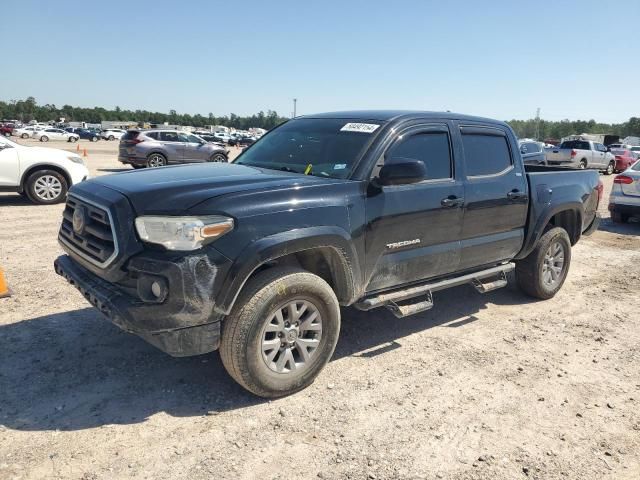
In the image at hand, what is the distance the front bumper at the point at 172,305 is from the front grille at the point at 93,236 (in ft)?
0.86

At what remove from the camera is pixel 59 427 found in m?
3.14

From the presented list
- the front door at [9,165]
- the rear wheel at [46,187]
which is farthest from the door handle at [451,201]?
the front door at [9,165]

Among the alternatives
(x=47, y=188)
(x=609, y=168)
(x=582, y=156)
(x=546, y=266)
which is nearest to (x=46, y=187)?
(x=47, y=188)

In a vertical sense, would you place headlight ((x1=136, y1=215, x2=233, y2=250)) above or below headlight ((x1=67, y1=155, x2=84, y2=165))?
below

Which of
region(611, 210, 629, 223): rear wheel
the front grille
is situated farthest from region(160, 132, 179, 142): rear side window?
the front grille

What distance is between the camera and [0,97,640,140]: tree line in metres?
107

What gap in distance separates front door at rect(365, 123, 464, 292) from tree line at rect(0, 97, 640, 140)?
83544mm

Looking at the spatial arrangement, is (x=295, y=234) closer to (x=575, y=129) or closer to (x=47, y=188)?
(x=47, y=188)

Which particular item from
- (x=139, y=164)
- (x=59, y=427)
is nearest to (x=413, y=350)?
(x=59, y=427)

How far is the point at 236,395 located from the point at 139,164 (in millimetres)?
16606

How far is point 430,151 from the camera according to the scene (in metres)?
4.48

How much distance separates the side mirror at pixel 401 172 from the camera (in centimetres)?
372

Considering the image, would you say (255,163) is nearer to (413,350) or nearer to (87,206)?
(87,206)

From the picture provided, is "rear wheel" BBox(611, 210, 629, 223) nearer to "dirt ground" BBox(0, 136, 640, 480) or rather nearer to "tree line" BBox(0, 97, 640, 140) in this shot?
"dirt ground" BBox(0, 136, 640, 480)
